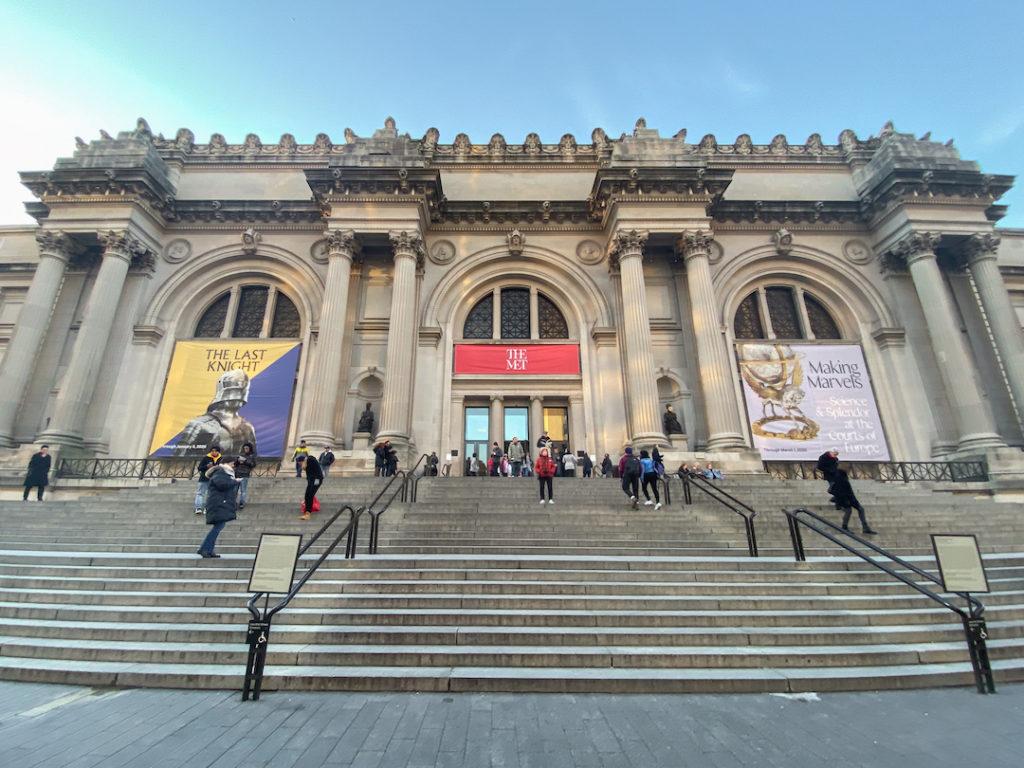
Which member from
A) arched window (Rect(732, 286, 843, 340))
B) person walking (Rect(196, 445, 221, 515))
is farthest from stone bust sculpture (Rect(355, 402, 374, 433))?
arched window (Rect(732, 286, 843, 340))

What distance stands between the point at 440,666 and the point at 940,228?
24517 mm

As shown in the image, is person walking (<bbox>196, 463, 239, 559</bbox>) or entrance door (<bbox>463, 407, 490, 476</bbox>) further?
entrance door (<bbox>463, 407, 490, 476</bbox>)

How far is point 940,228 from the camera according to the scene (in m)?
19.0

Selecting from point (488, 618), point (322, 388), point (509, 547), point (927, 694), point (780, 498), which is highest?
point (322, 388)

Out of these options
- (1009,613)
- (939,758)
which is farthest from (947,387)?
(939,758)

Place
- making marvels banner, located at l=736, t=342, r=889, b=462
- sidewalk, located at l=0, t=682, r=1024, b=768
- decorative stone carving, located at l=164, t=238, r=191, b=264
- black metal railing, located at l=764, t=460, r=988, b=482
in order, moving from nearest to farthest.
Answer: sidewalk, located at l=0, t=682, r=1024, b=768 → black metal railing, located at l=764, t=460, r=988, b=482 → making marvels banner, located at l=736, t=342, r=889, b=462 → decorative stone carving, located at l=164, t=238, r=191, b=264

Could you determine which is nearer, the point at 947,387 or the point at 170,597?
the point at 170,597

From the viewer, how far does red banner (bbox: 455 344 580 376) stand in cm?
1942

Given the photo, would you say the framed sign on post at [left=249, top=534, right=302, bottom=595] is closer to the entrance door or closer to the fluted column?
the entrance door

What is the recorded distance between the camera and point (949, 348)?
17.4 m

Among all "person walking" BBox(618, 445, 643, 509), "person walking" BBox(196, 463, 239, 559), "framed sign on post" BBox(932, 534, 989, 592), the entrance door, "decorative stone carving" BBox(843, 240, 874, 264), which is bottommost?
"framed sign on post" BBox(932, 534, 989, 592)

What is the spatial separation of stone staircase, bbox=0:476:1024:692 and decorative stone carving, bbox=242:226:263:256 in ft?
45.9

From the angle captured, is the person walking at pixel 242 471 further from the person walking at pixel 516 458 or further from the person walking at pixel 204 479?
the person walking at pixel 516 458

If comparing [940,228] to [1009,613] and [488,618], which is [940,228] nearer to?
[1009,613]
